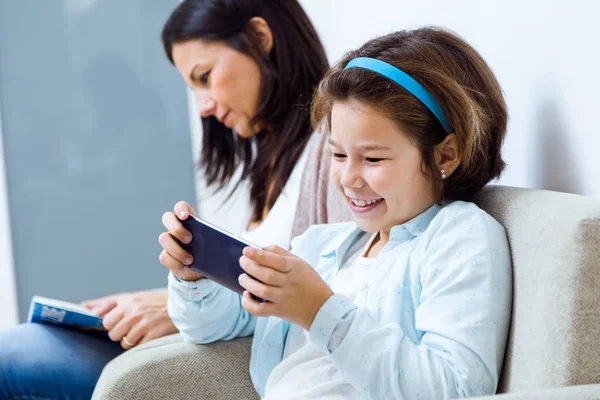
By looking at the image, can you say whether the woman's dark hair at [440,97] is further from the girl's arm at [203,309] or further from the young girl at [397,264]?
the girl's arm at [203,309]

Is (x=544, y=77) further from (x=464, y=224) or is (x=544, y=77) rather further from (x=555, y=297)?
(x=555, y=297)

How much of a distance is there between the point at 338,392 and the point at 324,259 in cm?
27

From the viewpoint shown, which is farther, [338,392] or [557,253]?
[338,392]

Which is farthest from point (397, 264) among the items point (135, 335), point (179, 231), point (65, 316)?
point (65, 316)

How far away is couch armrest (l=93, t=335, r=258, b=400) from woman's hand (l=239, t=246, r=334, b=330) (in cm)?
29

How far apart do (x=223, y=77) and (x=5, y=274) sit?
5.10ft

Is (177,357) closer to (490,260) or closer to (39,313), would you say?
(39,313)

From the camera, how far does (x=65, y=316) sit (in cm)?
151

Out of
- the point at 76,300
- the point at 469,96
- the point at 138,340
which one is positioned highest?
the point at 469,96

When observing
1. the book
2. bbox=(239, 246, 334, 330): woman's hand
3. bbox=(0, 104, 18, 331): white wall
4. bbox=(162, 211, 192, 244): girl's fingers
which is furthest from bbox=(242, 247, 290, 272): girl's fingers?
bbox=(0, 104, 18, 331): white wall

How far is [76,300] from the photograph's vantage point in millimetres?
3020

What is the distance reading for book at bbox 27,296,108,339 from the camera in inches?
59.2

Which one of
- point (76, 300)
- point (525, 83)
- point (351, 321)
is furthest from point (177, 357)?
point (76, 300)

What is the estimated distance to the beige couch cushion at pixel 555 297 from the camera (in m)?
0.87
